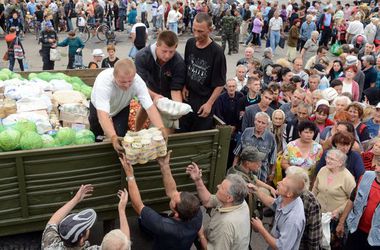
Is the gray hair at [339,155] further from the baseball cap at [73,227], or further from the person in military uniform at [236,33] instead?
the person in military uniform at [236,33]

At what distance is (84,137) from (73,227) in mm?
1237

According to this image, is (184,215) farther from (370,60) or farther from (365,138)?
(370,60)

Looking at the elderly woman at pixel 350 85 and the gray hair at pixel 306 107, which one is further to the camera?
the elderly woman at pixel 350 85

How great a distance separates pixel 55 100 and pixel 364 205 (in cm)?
376

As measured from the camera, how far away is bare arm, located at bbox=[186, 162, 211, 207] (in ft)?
14.7

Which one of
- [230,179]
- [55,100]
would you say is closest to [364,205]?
[230,179]

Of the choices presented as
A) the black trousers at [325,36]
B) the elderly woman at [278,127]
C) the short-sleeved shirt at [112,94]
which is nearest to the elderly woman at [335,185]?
the elderly woman at [278,127]

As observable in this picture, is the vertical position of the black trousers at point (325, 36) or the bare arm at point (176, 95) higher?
the bare arm at point (176, 95)

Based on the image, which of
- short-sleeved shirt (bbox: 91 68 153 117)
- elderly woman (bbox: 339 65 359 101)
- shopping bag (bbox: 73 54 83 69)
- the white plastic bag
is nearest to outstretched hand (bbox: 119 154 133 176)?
short-sleeved shirt (bbox: 91 68 153 117)

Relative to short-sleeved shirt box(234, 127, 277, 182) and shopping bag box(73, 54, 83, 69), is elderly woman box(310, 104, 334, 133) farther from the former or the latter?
shopping bag box(73, 54, 83, 69)

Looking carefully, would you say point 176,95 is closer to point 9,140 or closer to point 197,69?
point 197,69

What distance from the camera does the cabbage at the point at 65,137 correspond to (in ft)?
14.5

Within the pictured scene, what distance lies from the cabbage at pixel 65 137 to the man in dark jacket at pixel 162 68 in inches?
31.5

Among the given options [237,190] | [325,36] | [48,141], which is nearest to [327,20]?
[325,36]
